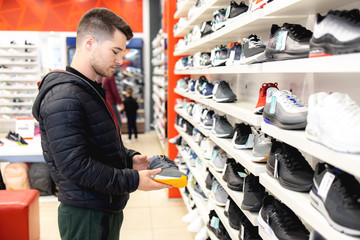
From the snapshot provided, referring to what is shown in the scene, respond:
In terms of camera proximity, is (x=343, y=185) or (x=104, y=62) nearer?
(x=343, y=185)

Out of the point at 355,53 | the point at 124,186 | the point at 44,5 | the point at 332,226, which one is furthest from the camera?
the point at 44,5

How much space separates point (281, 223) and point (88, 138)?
105cm

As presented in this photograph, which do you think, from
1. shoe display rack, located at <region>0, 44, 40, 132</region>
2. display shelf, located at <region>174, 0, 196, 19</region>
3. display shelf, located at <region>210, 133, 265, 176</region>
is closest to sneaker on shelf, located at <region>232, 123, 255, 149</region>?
display shelf, located at <region>210, 133, 265, 176</region>

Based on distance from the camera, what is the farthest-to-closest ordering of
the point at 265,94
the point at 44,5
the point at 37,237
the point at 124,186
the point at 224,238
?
the point at 44,5
the point at 37,237
the point at 224,238
the point at 265,94
the point at 124,186

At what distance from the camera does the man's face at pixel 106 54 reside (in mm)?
1671

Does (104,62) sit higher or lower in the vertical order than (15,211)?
higher

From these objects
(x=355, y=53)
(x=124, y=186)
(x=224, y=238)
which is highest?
(x=355, y=53)

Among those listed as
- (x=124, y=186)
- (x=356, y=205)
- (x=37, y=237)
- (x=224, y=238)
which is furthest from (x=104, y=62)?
(x=37, y=237)

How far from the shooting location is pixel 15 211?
2.96 metres

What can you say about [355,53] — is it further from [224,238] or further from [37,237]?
[37,237]

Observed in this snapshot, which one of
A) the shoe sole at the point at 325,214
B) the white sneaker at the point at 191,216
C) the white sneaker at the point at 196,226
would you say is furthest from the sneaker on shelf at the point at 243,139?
the white sneaker at the point at 191,216

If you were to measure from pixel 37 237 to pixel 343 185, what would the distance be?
3317mm

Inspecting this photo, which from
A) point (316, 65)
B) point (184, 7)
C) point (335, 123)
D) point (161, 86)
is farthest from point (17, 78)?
point (335, 123)

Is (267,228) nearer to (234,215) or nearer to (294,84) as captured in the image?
(234,215)
